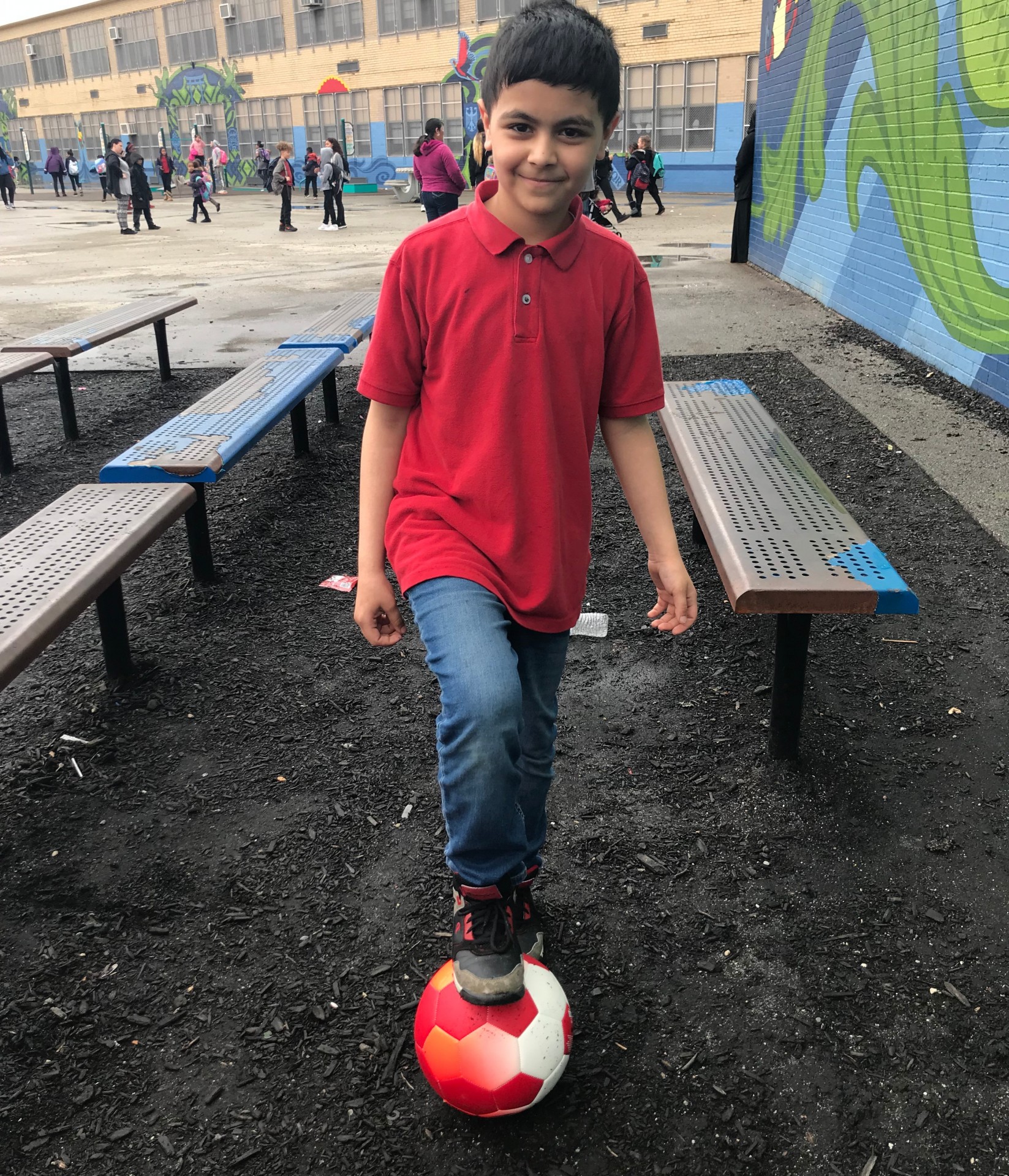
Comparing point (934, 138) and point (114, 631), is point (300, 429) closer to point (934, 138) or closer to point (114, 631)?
point (114, 631)

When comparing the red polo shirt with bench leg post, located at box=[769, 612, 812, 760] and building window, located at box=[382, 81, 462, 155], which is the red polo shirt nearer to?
bench leg post, located at box=[769, 612, 812, 760]

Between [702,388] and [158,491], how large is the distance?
285cm

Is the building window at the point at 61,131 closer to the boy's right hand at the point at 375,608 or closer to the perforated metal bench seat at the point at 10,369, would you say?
the perforated metal bench seat at the point at 10,369

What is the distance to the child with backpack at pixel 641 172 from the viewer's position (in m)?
21.2

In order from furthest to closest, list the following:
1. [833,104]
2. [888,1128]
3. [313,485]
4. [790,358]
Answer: [833,104], [790,358], [313,485], [888,1128]

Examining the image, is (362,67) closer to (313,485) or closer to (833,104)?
(833,104)

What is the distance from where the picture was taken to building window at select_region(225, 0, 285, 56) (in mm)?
45062

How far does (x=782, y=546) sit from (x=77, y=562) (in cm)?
220

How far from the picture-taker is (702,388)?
16.7ft

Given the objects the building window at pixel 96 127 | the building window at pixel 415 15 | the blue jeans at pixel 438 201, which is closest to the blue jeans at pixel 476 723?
the blue jeans at pixel 438 201

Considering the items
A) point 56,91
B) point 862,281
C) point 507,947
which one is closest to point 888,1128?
point 507,947

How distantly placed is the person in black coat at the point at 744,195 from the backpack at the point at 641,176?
289 inches

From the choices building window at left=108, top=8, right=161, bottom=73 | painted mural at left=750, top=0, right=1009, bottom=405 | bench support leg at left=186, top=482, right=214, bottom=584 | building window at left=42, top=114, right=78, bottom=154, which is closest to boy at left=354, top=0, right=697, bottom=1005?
bench support leg at left=186, top=482, right=214, bottom=584

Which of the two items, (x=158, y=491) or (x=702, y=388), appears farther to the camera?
(x=702, y=388)
